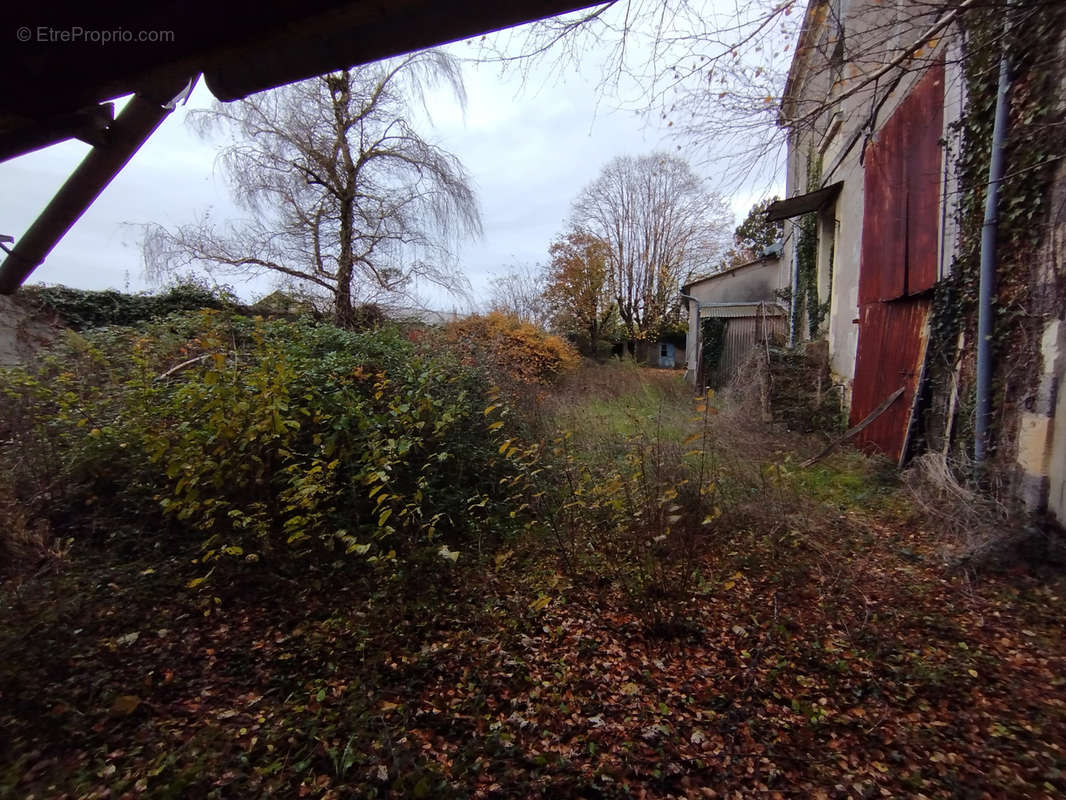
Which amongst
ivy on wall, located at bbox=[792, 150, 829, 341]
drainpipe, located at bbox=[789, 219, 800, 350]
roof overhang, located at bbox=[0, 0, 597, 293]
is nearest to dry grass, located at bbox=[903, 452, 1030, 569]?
roof overhang, located at bbox=[0, 0, 597, 293]

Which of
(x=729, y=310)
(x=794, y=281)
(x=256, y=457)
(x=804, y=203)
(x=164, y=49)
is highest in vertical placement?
(x=804, y=203)

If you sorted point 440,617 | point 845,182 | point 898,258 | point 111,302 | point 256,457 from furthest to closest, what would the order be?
point 111,302
point 845,182
point 898,258
point 256,457
point 440,617

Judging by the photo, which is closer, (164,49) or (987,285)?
(164,49)

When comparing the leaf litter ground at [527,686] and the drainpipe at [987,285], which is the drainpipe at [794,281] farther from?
the leaf litter ground at [527,686]

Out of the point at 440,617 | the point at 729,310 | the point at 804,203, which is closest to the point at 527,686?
the point at 440,617

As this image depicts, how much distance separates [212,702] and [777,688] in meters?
2.77

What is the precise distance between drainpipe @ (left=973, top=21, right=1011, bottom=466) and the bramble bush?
12.7ft

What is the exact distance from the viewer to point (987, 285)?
392 cm

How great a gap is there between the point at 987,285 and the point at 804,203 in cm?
607

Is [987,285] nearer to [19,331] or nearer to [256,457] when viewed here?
[256,457]

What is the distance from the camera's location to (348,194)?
10812 millimetres

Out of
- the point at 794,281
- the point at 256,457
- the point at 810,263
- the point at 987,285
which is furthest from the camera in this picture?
the point at 794,281

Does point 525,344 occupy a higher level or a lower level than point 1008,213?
lower

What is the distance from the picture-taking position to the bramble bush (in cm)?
319
